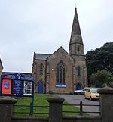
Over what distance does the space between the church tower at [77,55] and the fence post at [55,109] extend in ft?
178

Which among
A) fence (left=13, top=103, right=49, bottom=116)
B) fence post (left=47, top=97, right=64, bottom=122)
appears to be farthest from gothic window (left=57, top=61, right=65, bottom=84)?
fence post (left=47, top=97, right=64, bottom=122)

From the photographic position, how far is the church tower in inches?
2739

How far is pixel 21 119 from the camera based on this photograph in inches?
532

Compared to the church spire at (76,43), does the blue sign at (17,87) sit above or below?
below

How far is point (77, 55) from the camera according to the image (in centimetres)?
7312

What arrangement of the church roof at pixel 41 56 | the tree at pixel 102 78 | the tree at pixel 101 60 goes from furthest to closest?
the tree at pixel 101 60
the church roof at pixel 41 56
the tree at pixel 102 78

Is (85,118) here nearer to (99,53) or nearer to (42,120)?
(42,120)

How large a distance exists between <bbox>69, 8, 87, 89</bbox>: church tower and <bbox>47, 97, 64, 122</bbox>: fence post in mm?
54197

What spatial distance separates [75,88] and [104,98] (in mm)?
54311

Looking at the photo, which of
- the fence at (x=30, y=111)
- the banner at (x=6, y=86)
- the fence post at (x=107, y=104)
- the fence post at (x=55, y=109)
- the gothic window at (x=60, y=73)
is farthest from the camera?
the gothic window at (x=60, y=73)

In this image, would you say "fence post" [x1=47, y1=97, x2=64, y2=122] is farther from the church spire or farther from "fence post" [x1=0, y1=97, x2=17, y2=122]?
the church spire

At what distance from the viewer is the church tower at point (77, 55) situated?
6956 cm

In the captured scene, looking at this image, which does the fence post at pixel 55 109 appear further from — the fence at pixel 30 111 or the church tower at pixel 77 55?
the church tower at pixel 77 55

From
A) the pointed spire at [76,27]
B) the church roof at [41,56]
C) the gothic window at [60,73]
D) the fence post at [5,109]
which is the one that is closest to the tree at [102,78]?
the gothic window at [60,73]
